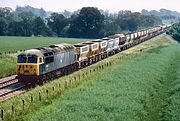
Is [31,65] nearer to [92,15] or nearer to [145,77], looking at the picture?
[145,77]

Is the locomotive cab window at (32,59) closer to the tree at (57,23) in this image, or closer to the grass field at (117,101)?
the grass field at (117,101)

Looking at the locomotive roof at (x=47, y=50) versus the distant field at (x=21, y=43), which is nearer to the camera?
the locomotive roof at (x=47, y=50)

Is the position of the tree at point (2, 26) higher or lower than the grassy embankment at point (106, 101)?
higher

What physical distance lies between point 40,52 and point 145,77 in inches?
580

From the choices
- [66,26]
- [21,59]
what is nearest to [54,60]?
[21,59]

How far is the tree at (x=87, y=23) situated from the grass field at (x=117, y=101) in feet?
349

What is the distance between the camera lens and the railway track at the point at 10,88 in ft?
123

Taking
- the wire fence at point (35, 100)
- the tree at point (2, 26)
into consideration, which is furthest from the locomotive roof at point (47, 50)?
the tree at point (2, 26)

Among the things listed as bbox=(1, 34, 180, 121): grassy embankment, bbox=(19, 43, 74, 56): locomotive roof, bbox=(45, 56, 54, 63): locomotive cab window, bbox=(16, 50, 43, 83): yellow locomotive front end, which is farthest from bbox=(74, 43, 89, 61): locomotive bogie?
bbox=(16, 50, 43, 83): yellow locomotive front end

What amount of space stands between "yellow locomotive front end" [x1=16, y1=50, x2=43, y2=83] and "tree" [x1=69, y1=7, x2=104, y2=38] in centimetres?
11183

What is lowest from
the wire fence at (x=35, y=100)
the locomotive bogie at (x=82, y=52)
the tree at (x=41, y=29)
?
the wire fence at (x=35, y=100)

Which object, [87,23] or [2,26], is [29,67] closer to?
[87,23]

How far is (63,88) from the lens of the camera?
40.2 meters

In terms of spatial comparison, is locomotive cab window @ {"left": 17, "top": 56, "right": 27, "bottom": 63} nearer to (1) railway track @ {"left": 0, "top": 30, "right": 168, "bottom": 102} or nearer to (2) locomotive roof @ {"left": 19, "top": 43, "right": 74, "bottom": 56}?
(2) locomotive roof @ {"left": 19, "top": 43, "right": 74, "bottom": 56}
